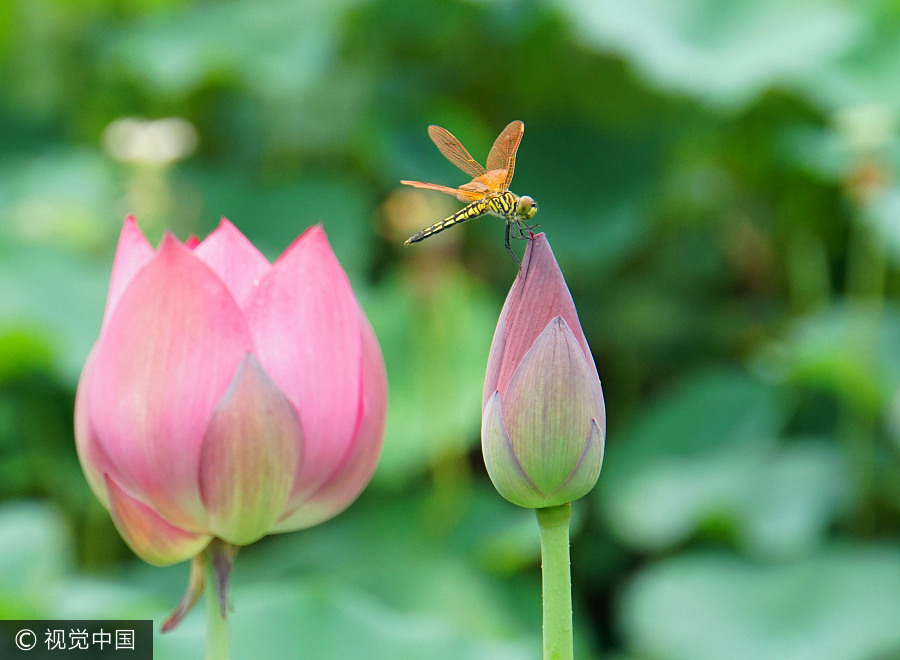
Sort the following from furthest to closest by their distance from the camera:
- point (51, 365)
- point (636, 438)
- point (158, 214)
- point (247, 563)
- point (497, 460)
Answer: point (636, 438) < point (158, 214) < point (247, 563) < point (51, 365) < point (497, 460)

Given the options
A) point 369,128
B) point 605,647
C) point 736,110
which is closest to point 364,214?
point 369,128

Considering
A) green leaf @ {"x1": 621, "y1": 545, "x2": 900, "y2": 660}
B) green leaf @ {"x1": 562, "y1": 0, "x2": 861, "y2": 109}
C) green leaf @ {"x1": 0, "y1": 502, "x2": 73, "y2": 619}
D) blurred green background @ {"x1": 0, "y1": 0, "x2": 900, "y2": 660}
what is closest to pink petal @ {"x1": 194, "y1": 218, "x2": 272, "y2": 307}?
green leaf @ {"x1": 0, "y1": 502, "x2": 73, "y2": 619}

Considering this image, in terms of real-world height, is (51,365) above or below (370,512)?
above

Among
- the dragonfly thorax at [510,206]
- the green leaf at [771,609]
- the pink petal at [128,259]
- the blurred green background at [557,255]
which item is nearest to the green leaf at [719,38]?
the blurred green background at [557,255]

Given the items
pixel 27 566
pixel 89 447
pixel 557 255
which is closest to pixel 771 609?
pixel 557 255

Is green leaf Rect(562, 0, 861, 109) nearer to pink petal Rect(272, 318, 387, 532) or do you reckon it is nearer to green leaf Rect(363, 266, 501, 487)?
green leaf Rect(363, 266, 501, 487)

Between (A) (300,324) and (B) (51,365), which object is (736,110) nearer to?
(B) (51,365)
